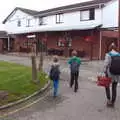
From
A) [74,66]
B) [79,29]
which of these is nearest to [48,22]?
[79,29]

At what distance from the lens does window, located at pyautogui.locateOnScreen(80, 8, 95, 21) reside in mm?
33188

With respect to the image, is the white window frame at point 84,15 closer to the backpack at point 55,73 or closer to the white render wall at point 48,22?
the white render wall at point 48,22

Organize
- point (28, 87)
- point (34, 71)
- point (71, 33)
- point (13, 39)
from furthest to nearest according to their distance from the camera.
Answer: point (13, 39) < point (71, 33) < point (34, 71) < point (28, 87)

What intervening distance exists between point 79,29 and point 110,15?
16.3ft

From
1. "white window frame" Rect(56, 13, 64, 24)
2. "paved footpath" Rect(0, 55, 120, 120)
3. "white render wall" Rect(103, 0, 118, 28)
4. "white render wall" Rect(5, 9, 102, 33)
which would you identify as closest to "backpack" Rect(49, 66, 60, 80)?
"paved footpath" Rect(0, 55, 120, 120)

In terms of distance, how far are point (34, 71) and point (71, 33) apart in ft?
74.4

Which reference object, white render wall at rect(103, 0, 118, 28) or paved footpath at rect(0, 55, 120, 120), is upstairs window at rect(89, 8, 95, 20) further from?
paved footpath at rect(0, 55, 120, 120)

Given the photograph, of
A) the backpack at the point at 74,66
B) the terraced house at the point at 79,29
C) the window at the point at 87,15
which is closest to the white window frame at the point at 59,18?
the terraced house at the point at 79,29

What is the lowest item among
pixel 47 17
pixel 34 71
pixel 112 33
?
pixel 34 71

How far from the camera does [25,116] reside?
25.3 ft

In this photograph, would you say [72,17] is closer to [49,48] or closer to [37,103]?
[49,48]

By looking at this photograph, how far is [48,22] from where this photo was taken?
131ft

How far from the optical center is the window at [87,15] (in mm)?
33188

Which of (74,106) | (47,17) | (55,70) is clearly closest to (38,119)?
(74,106)
